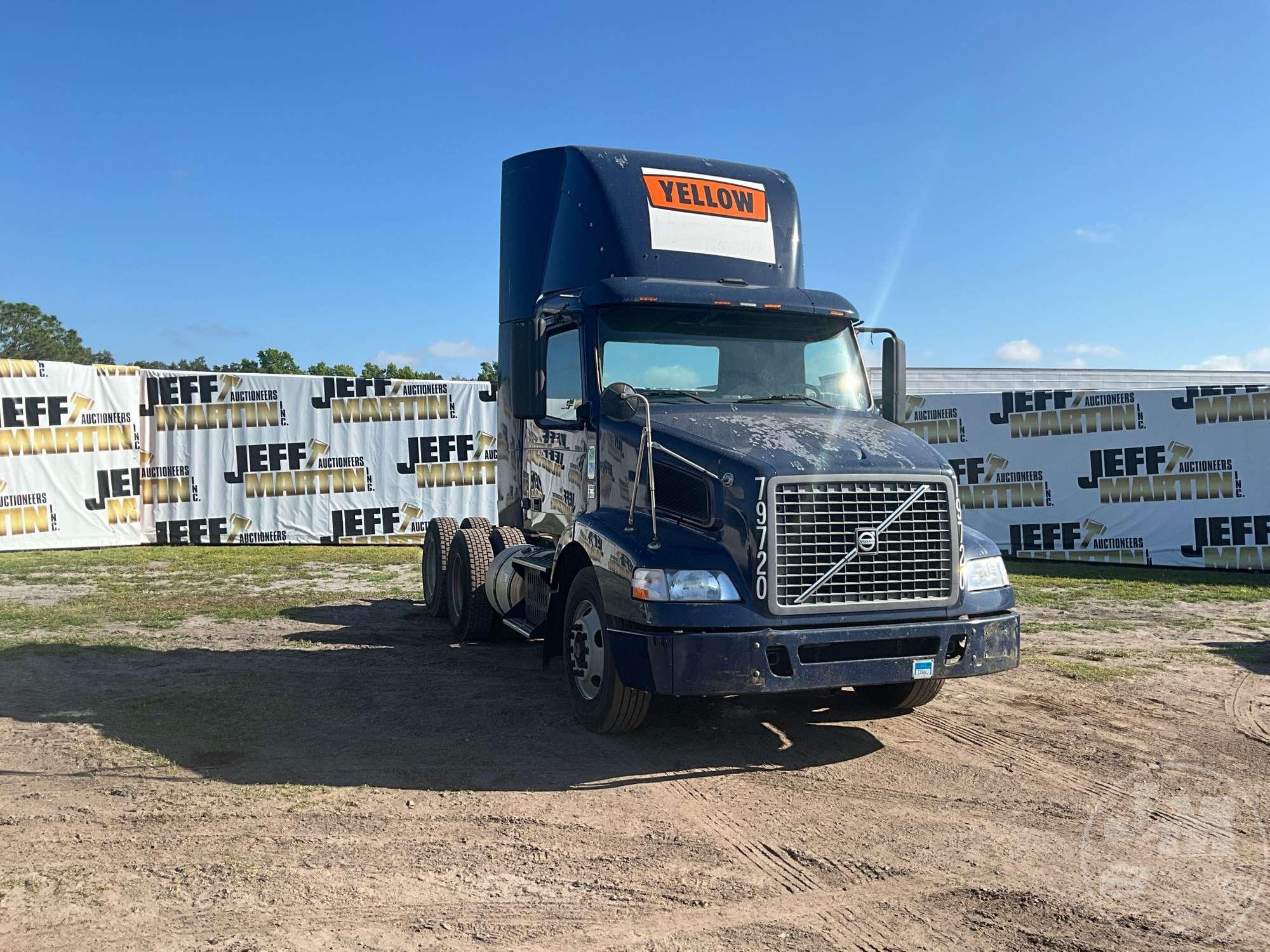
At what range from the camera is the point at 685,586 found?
5.47 metres

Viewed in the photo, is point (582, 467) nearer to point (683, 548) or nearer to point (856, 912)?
point (683, 548)

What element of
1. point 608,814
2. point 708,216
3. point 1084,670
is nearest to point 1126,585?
point 1084,670

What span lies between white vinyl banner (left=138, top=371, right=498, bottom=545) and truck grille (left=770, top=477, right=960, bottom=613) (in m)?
14.9

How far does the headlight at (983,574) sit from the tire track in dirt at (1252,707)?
201cm

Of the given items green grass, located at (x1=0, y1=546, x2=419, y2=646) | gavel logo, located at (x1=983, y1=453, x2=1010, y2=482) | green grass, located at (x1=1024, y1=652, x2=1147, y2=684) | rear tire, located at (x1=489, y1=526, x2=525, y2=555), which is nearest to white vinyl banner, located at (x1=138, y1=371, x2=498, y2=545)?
green grass, located at (x1=0, y1=546, x2=419, y2=646)

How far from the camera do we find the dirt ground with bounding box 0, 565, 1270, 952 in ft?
12.4

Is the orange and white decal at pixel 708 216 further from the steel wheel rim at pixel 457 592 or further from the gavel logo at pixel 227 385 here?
the gavel logo at pixel 227 385

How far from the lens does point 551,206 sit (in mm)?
8281

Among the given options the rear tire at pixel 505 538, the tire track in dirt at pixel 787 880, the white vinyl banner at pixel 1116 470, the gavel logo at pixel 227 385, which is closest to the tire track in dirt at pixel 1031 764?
the tire track in dirt at pixel 787 880

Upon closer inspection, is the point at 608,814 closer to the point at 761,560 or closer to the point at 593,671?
the point at 593,671

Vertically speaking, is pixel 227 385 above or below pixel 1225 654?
above

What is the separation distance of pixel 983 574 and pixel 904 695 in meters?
1.24

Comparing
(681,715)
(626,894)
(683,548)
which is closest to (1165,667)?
(681,715)

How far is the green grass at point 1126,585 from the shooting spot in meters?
13.1
